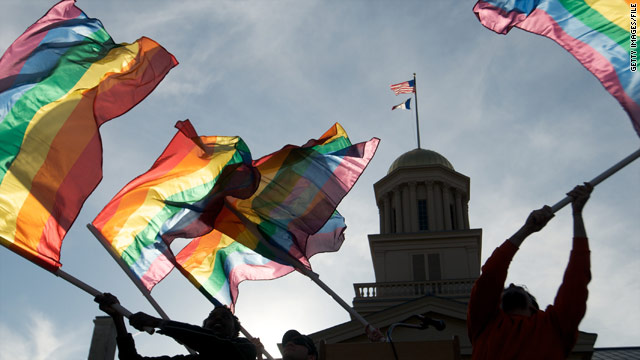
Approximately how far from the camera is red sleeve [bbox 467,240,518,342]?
4734mm

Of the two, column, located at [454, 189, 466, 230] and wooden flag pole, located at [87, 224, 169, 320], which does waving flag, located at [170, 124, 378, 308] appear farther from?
column, located at [454, 189, 466, 230]

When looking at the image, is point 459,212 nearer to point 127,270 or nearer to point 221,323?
point 127,270

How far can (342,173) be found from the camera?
37.3ft

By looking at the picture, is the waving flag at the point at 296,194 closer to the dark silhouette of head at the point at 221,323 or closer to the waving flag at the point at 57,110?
the waving flag at the point at 57,110

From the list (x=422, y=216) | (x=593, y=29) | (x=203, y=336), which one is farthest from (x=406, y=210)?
(x=203, y=336)

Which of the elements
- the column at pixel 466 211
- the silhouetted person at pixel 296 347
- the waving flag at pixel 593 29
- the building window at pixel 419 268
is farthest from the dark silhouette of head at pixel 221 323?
the column at pixel 466 211

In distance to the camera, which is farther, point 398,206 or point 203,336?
point 398,206

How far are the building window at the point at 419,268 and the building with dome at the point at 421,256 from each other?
0.05m

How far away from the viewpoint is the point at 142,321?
5.84m

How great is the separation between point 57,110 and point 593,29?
21.8 feet

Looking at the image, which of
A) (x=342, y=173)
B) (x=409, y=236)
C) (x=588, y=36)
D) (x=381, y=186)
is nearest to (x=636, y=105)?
(x=588, y=36)

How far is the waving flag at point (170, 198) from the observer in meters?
9.72

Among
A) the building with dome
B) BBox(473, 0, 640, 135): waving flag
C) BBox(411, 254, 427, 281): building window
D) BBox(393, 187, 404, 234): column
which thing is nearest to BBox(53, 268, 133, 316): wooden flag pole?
Answer: BBox(473, 0, 640, 135): waving flag

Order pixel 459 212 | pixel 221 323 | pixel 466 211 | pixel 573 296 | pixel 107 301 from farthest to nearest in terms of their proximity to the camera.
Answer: pixel 466 211, pixel 459 212, pixel 107 301, pixel 221 323, pixel 573 296
